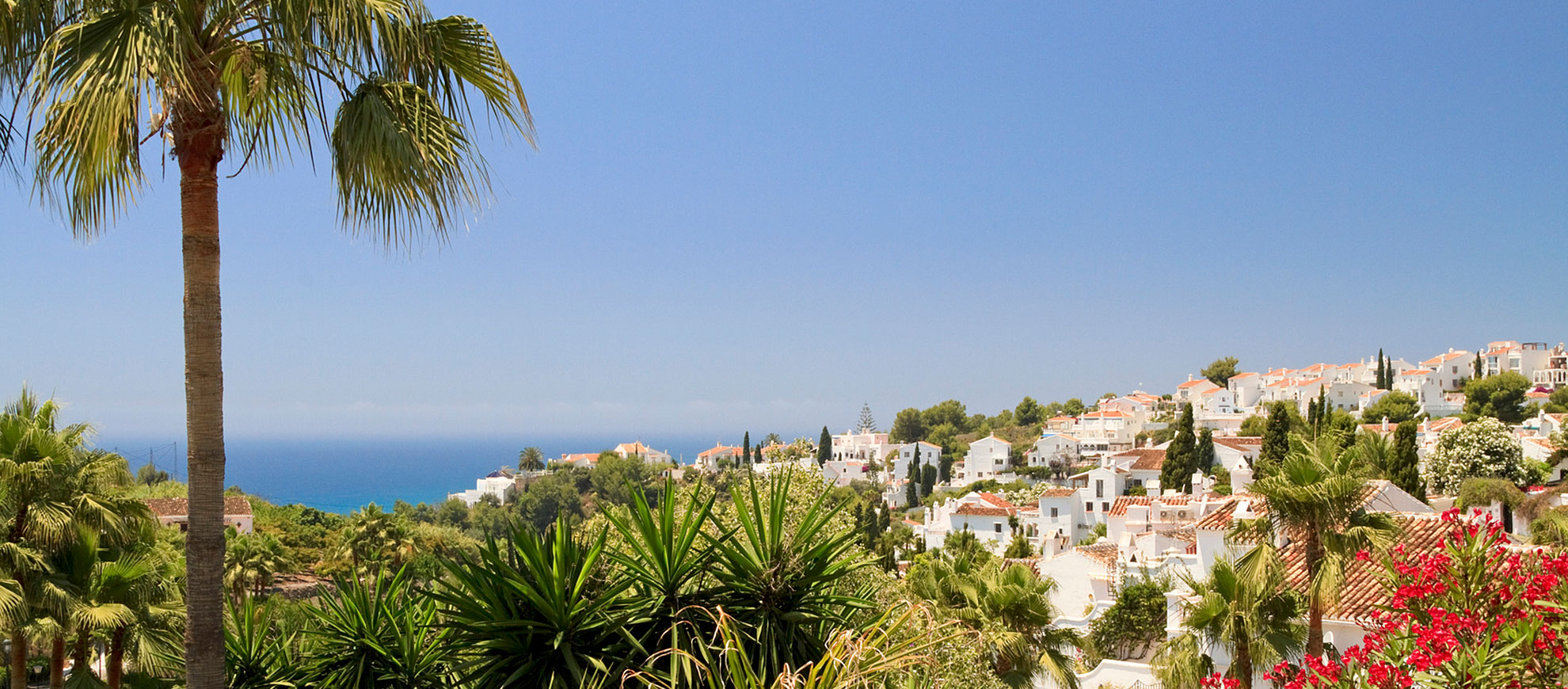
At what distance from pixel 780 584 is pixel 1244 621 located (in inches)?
294

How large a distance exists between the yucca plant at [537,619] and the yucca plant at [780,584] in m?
0.55

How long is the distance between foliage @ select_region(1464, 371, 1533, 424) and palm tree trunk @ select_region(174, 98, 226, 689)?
268ft

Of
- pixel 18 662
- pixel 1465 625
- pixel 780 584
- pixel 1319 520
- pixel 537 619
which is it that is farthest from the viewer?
pixel 1319 520

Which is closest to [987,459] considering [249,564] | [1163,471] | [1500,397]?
[1163,471]

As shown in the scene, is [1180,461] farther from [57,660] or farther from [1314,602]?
[57,660]

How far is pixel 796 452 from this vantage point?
1274 cm

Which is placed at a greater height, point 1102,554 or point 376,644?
point 376,644

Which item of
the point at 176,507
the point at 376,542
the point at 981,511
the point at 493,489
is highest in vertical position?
the point at 176,507

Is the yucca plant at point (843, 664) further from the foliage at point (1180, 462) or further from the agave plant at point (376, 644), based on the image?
the foliage at point (1180, 462)

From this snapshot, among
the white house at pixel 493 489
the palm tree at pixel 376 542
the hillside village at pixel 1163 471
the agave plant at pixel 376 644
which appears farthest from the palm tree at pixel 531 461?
the agave plant at pixel 376 644

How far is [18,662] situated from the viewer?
26.6 ft

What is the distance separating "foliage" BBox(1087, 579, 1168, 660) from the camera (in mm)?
21453

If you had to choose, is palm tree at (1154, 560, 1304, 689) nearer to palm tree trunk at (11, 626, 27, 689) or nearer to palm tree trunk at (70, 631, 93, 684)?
palm tree trunk at (70, 631, 93, 684)

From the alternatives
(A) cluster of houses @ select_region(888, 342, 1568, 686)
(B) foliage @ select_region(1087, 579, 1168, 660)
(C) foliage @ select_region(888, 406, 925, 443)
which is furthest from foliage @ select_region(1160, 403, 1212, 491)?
(C) foliage @ select_region(888, 406, 925, 443)
